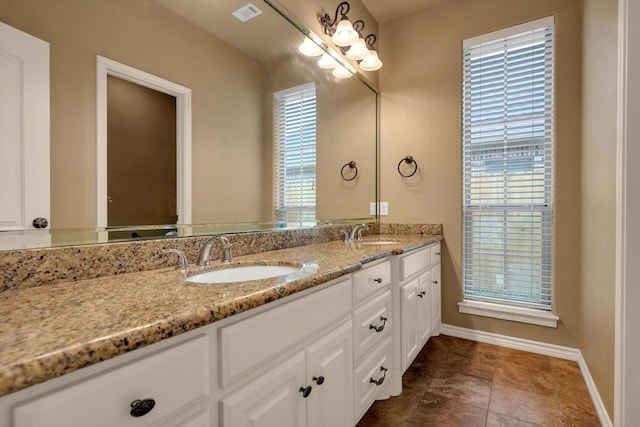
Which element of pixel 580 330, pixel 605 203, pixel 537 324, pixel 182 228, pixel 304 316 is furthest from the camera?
pixel 537 324

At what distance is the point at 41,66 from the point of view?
33.2 inches

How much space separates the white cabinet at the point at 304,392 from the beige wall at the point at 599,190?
3.87ft

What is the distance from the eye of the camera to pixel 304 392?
3.09 ft

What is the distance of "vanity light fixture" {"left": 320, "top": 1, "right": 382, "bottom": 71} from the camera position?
84.6 inches

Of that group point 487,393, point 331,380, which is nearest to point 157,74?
point 331,380

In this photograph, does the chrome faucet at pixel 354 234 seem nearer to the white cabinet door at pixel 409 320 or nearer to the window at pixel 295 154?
the window at pixel 295 154

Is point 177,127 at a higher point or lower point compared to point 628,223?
higher

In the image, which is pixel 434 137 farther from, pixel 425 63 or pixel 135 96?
pixel 135 96

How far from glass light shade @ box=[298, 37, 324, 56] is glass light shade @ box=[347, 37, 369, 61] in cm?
36

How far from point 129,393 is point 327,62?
215cm

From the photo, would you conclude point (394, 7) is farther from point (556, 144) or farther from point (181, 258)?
point (181, 258)

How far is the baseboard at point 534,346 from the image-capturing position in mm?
1659

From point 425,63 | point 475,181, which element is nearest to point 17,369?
point 475,181

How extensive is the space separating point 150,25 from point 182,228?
74 cm
